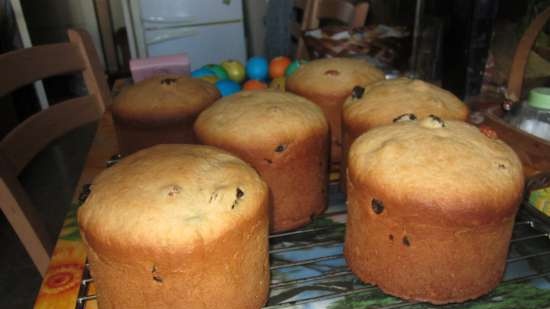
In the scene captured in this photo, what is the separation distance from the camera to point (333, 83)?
1.17m

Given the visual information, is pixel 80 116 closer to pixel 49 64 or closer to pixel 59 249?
pixel 49 64

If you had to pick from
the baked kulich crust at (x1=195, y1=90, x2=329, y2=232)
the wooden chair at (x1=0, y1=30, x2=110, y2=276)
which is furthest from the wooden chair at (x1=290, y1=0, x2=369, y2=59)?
the baked kulich crust at (x1=195, y1=90, x2=329, y2=232)

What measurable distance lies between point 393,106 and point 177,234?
56 centimetres

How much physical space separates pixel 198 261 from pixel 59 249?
0.40 metres

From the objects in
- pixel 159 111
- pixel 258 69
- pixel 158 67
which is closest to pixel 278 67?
pixel 258 69

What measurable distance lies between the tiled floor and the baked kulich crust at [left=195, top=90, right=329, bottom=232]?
1.28 metres

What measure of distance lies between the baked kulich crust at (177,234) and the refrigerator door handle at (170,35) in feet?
9.97

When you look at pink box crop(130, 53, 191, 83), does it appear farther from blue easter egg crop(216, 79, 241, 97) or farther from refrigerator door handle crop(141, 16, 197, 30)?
refrigerator door handle crop(141, 16, 197, 30)

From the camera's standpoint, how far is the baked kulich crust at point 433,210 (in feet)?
2.31

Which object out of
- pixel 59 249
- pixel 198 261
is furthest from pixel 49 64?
pixel 198 261

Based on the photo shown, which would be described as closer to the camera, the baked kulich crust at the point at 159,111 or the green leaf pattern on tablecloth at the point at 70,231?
the green leaf pattern on tablecloth at the point at 70,231

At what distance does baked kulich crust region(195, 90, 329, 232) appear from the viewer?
3.02 ft

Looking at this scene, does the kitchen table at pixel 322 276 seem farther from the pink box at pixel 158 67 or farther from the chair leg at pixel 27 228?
the pink box at pixel 158 67

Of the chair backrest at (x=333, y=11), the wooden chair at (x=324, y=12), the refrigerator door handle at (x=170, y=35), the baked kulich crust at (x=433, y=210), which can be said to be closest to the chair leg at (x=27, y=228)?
the baked kulich crust at (x=433, y=210)
